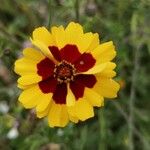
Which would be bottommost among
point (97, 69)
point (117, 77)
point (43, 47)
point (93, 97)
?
point (117, 77)

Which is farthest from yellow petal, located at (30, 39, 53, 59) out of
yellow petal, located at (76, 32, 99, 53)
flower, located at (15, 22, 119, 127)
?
yellow petal, located at (76, 32, 99, 53)

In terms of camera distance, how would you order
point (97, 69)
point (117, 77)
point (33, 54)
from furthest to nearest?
point (117, 77) → point (33, 54) → point (97, 69)

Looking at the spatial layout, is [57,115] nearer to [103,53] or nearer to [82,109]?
[82,109]

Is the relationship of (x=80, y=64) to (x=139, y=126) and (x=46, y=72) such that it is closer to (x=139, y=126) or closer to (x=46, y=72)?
(x=46, y=72)

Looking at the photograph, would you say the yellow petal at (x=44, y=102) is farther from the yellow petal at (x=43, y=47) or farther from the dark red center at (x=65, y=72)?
the yellow petal at (x=43, y=47)

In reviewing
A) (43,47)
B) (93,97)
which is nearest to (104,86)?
(93,97)

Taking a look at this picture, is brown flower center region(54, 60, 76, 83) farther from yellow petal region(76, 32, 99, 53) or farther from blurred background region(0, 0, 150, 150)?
blurred background region(0, 0, 150, 150)

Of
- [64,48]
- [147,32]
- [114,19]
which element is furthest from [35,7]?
[64,48]
